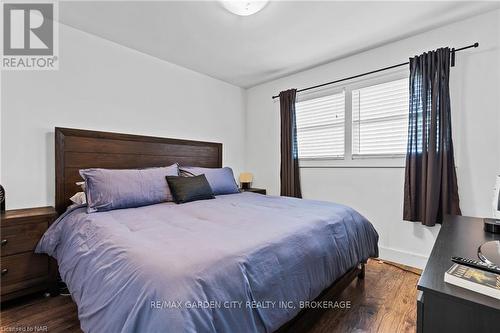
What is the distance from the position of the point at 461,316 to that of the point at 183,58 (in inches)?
133

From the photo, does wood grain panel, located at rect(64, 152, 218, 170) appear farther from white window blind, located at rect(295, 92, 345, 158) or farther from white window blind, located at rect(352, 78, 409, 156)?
white window blind, located at rect(352, 78, 409, 156)

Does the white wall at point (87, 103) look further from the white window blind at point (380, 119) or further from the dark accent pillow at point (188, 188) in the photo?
the white window blind at point (380, 119)

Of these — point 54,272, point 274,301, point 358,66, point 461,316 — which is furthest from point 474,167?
point 54,272

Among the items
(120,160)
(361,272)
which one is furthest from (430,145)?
(120,160)

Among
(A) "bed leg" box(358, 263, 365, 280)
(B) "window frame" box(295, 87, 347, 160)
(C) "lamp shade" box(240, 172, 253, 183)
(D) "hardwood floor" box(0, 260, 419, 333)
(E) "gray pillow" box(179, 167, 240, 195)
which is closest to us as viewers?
(D) "hardwood floor" box(0, 260, 419, 333)

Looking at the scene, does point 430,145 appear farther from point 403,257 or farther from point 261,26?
point 261,26

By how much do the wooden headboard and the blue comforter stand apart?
545 mm

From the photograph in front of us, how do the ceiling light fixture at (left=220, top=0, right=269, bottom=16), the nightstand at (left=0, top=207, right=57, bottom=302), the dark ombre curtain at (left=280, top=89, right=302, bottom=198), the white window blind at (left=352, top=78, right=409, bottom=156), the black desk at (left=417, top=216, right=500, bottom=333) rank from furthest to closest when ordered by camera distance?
the dark ombre curtain at (left=280, top=89, right=302, bottom=198), the white window blind at (left=352, top=78, right=409, bottom=156), the ceiling light fixture at (left=220, top=0, right=269, bottom=16), the nightstand at (left=0, top=207, right=57, bottom=302), the black desk at (left=417, top=216, right=500, bottom=333)

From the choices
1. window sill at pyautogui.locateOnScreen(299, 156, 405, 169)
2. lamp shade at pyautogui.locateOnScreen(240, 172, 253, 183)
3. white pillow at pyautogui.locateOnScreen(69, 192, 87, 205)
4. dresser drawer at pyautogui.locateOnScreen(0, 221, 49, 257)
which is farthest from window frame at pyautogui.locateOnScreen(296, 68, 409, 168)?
dresser drawer at pyautogui.locateOnScreen(0, 221, 49, 257)

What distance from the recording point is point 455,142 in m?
2.34

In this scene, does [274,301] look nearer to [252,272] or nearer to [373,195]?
[252,272]

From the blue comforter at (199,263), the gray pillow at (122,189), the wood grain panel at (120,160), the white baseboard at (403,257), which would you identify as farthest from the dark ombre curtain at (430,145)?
the wood grain panel at (120,160)

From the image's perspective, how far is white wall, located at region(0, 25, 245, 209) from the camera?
7.12 ft

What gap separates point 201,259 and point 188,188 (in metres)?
1.53
